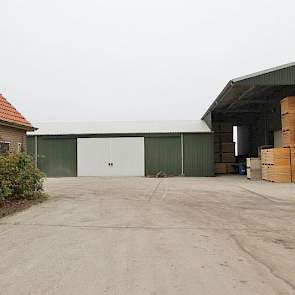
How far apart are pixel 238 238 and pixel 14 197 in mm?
7488

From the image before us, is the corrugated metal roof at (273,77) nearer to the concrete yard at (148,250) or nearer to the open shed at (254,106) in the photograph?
the open shed at (254,106)

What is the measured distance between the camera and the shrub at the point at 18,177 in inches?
456

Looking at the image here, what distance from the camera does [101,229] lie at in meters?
8.27

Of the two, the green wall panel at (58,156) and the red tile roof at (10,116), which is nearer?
the red tile roof at (10,116)

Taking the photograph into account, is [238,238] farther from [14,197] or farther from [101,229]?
[14,197]

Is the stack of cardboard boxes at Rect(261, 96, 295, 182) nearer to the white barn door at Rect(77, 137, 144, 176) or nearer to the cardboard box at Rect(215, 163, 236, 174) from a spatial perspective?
the white barn door at Rect(77, 137, 144, 176)

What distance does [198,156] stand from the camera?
91.8ft

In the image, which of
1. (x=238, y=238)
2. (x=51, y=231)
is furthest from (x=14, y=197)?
(x=238, y=238)

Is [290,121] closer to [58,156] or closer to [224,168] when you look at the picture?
[224,168]

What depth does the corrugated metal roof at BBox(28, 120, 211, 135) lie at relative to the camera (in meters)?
28.9

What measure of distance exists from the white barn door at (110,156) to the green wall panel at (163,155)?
1.61 feet

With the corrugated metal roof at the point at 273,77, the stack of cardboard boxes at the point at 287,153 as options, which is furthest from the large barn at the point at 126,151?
the corrugated metal roof at the point at 273,77

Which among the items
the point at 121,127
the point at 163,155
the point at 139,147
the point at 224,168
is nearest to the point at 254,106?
the point at 224,168

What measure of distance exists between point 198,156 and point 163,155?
7.82 ft
